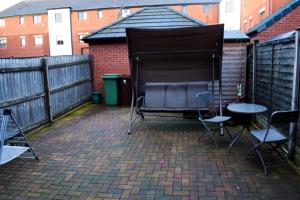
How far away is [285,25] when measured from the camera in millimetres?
10375

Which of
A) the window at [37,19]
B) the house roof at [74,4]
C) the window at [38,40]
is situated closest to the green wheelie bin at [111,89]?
the house roof at [74,4]

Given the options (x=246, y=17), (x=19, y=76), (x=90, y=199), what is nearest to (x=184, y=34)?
(x=19, y=76)

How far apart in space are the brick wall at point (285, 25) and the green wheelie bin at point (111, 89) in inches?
232

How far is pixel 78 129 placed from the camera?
676cm

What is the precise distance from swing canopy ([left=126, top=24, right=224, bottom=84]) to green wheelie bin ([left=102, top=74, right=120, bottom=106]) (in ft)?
9.68

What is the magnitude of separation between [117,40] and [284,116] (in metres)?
7.63

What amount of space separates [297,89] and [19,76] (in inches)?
217

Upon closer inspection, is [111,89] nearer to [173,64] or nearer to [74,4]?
[173,64]

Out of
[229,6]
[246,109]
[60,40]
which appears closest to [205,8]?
[229,6]

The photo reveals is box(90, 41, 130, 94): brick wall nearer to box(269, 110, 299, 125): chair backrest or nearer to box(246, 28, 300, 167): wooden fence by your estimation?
box(246, 28, 300, 167): wooden fence

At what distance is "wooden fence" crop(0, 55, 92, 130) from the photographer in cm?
582

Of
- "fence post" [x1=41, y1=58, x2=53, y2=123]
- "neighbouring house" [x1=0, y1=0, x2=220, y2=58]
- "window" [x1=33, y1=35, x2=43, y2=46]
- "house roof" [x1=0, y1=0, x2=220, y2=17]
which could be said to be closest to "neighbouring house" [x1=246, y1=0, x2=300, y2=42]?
"fence post" [x1=41, y1=58, x2=53, y2=123]

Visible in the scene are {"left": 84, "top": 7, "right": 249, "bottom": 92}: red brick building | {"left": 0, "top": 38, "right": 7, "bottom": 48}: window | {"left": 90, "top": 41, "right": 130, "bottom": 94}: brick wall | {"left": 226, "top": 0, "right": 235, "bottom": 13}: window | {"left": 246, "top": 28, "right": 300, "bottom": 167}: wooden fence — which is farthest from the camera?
{"left": 0, "top": 38, "right": 7, "bottom": 48}: window

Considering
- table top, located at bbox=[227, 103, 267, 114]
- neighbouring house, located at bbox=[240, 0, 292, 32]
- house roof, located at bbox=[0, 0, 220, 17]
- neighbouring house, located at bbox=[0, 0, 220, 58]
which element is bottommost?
table top, located at bbox=[227, 103, 267, 114]
